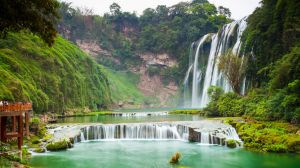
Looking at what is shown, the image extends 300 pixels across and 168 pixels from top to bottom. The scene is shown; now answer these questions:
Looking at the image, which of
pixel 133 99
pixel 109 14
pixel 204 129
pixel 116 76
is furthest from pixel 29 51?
pixel 109 14

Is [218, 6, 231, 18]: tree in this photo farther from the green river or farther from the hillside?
the green river

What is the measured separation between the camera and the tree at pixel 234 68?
4381 centimetres

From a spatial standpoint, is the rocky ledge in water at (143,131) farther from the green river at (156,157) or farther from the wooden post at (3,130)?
the wooden post at (3,130)

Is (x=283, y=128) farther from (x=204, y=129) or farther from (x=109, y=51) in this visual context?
(x=109, y=51)

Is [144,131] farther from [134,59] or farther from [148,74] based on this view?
[134,59]

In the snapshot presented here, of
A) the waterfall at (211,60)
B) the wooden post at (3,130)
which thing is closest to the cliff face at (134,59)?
the waterfall at (211,60)

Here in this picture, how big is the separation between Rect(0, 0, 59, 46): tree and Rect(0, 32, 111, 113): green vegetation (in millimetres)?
14728

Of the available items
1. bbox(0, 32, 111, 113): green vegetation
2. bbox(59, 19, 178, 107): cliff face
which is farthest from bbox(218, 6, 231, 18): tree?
bbox(0, 32, 111, 113): green vegetation

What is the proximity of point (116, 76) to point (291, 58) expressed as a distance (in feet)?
221

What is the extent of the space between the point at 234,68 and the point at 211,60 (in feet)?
49.1

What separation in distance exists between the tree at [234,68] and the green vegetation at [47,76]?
2127 cm

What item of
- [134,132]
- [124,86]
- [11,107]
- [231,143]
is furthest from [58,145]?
[124,86]

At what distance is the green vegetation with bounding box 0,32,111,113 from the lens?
36.9 meters

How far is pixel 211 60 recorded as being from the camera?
2322 inches
